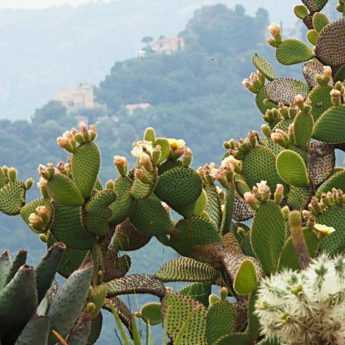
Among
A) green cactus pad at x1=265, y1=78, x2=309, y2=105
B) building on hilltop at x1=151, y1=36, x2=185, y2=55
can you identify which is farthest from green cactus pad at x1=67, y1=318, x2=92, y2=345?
building on hilltop at x1=151, y1=36, x2=185, y2=55

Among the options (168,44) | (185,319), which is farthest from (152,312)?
(168,44)

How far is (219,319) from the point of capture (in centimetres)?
132

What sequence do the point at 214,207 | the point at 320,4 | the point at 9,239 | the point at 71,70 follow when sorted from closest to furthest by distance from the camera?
the point at 214,207 → the point at 320,4 → the point at 9,239 → the point at 71,70

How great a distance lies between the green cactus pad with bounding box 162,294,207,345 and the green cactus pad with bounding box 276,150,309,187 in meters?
0.29

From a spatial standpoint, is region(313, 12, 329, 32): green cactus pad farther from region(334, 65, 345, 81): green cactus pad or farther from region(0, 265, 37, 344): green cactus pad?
region(0, 265, 37, 344): green cactus pad

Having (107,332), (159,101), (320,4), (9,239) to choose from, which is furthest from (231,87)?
(320,4)

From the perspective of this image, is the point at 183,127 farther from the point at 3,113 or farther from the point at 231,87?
the point at 3,113

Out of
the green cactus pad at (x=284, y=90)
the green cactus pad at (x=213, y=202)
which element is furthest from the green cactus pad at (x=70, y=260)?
the green cactus pad at (x=284, y=90)

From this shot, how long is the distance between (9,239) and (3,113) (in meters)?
62.5

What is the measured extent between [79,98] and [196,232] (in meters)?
49.8

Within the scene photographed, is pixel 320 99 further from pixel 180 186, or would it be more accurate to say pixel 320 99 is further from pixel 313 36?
pixel 180 186

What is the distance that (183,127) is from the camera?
141ft

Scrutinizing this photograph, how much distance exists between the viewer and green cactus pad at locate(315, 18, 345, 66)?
1.92m

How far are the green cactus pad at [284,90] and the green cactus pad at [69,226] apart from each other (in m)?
0.72
